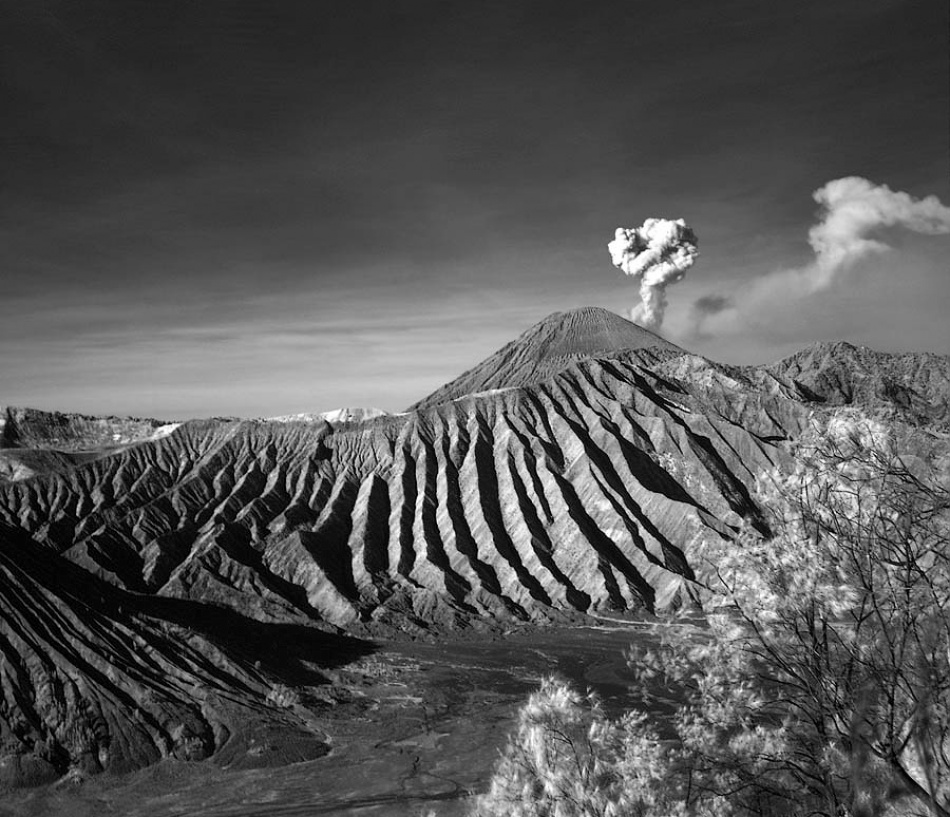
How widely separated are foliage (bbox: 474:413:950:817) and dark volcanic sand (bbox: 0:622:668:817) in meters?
31.7

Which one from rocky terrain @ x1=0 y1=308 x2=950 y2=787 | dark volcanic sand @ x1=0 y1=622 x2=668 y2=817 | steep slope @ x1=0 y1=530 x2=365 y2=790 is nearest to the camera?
dark volcanic sand @ x1=0 y1=622 x2=668 y2=817

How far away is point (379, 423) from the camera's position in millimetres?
155750

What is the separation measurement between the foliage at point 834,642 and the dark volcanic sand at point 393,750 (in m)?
31.7

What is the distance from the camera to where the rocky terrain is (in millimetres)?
65500

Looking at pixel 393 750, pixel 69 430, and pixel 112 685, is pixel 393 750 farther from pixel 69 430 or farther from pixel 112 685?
pixel 69 430

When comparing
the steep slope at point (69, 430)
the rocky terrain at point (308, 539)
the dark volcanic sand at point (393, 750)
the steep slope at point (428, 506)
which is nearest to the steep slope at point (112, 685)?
the rocky terrain at point (308, 539)

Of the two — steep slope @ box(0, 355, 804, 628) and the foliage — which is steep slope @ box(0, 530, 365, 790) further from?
the foliage

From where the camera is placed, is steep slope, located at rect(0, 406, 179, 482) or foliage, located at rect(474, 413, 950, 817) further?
steep slope, located at rect(0, 406, 179, 482)

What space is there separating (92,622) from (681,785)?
248ft

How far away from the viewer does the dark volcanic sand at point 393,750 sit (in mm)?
53250

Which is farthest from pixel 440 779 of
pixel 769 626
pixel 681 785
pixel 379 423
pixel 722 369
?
pixel 722 369

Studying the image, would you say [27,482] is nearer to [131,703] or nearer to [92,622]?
[92,622]

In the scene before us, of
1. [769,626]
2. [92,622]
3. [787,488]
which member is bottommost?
[92,622]

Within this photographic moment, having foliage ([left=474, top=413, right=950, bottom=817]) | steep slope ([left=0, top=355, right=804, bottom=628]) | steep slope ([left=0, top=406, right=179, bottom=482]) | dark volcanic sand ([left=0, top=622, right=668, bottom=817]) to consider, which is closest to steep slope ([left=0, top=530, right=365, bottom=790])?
dark volcanic sand ([left=0, top=622, right=668, bottom=817])
